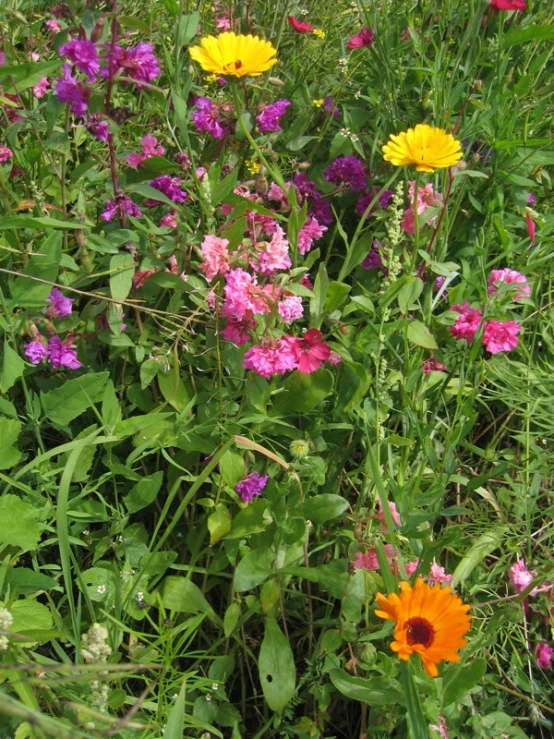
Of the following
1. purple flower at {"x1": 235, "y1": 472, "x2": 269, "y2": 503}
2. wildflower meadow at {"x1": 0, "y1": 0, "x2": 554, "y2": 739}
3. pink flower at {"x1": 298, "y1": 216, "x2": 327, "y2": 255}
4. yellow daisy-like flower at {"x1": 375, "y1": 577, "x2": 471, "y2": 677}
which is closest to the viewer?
yellow daisy-like flower at {"x1": 375, "y1": 577, "x2": 471, "y2": 677}

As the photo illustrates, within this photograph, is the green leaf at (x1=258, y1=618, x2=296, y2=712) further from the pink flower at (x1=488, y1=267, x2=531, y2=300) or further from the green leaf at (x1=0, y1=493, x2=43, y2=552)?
the pink flower at (x1=488, y1=267, x2=531, y2=300)

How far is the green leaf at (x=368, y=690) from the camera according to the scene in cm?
109

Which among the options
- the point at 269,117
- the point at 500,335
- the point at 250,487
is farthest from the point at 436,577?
the point at 269,117

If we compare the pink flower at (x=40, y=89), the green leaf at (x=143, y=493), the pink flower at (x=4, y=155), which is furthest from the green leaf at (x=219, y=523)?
the pink flower at (x=40, y=89)

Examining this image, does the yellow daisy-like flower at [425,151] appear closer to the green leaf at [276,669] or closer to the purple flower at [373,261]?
the purple flower at [373,261]

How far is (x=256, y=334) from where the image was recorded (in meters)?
1.25

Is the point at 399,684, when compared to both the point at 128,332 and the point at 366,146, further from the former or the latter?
the point at 366,146

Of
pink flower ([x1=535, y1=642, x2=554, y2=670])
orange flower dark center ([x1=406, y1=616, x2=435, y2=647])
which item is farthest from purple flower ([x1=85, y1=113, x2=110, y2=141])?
pink flower ([x1=535, y1=642, x2=554, y2=670])

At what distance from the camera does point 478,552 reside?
55.1 inches

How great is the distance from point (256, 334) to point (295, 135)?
2.12 ft

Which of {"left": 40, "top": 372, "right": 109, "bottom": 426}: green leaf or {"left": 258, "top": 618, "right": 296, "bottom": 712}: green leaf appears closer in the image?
{"left": 258, "top": 618, "right": 296, "bottom": 712}: green leaf

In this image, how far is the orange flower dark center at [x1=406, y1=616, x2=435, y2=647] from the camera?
965mm

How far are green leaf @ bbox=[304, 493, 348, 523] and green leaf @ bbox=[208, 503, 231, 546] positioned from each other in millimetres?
142

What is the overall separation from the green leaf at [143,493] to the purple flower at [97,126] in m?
0.60
